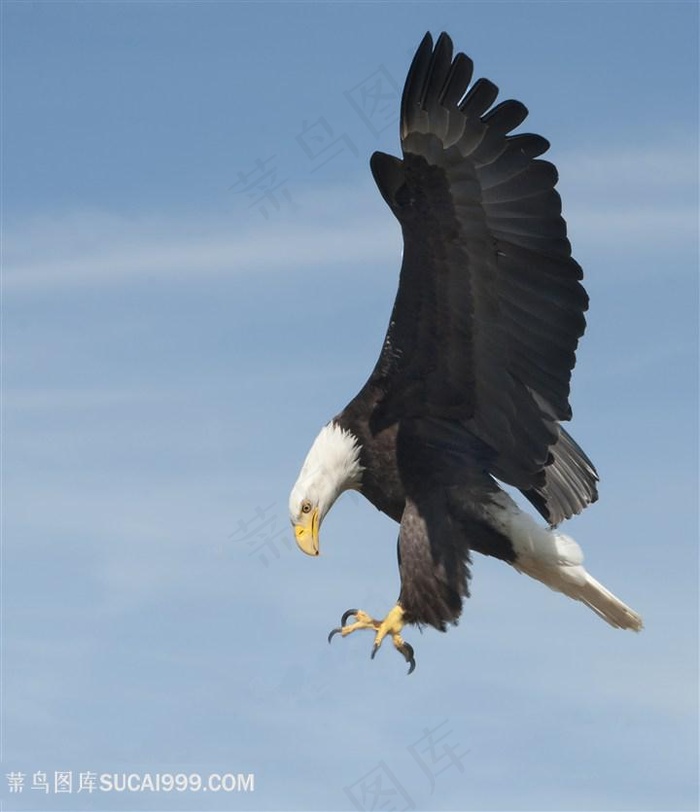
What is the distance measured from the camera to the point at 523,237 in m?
10.1

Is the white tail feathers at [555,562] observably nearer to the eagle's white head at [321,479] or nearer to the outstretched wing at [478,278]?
the outstretched wing at [478,278]

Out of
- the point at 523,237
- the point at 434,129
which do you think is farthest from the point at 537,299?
the point at 434,129

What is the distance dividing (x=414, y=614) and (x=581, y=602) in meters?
1.38

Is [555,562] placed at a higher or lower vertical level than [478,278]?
lower

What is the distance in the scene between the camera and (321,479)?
405 inches

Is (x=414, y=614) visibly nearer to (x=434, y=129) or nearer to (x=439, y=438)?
(x=439, y=438)

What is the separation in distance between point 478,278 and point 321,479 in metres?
1.45

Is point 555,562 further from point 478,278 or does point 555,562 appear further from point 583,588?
point 478,278

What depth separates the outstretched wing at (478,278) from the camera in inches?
391

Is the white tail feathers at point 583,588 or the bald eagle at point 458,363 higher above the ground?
the bald eagle at point 458,363

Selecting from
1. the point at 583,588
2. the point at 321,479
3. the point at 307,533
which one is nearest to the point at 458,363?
the point at 321,479

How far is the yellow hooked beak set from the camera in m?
10.2

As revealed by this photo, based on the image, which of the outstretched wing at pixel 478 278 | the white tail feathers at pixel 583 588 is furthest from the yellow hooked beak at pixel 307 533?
the white tail feathers at pixel 583 588

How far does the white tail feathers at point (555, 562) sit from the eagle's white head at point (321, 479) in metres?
0.87
